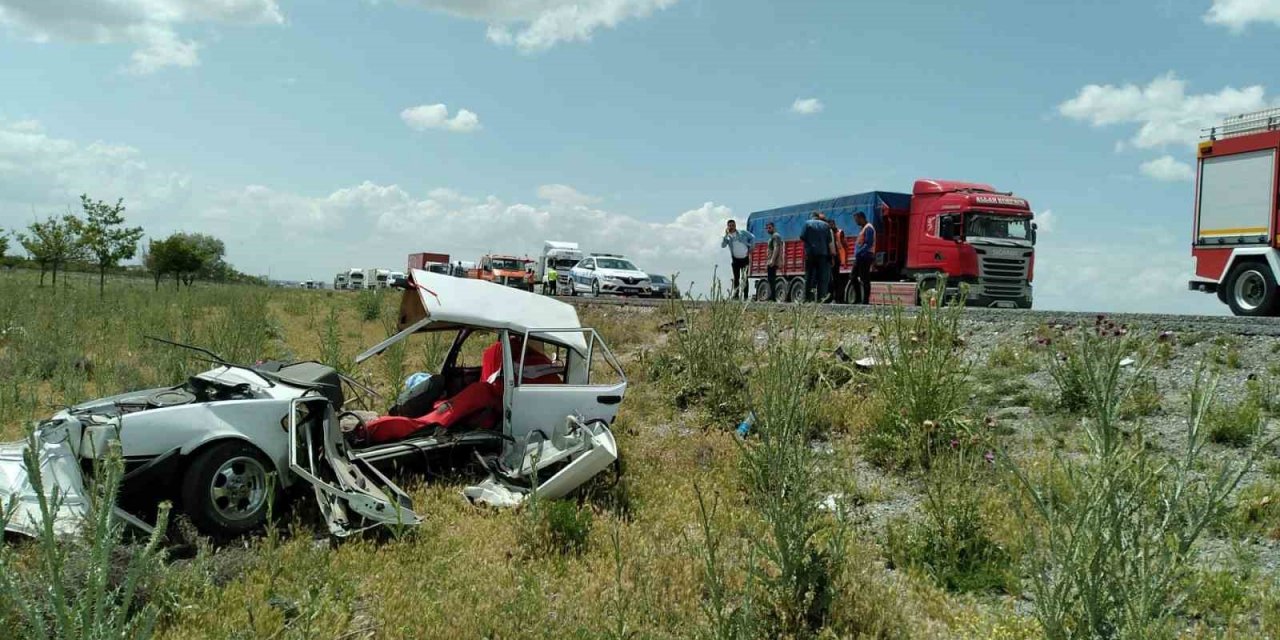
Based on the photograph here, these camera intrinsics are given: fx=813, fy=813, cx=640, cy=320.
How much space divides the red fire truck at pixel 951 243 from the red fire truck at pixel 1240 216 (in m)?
4.37

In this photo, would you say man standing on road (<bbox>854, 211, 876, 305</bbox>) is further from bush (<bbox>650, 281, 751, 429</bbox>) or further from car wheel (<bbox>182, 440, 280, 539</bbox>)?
car wheel (<bbox>182, 440, 280, 539</bbox>)

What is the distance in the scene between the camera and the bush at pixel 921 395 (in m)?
6.82

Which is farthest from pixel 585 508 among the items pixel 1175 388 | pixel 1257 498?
pixel 1175 388

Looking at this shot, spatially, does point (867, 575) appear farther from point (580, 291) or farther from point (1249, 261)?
point (580, 291)

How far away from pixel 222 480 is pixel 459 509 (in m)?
1.73

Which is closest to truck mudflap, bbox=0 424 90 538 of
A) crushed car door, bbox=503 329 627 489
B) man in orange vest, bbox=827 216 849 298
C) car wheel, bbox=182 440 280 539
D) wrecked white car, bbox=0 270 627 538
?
wrecked white car, bbox=0 270 627 538

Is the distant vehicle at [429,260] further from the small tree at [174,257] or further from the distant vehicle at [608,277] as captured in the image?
the distant vehicle at [608,277]

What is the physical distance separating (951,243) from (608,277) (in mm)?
15913

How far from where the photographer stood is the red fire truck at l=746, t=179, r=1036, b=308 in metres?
18.9

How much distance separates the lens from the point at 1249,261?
46.1 ft

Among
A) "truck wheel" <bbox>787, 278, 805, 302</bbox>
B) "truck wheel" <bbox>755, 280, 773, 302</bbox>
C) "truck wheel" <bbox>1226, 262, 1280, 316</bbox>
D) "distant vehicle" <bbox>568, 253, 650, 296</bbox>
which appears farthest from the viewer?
"distant vehicle" <bbox>568, 253, 650, 296</bbox>

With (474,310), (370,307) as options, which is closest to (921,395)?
(474,310)

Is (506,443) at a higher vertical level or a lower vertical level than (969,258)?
lower

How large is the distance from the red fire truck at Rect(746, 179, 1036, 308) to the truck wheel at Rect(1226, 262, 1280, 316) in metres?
4.68
